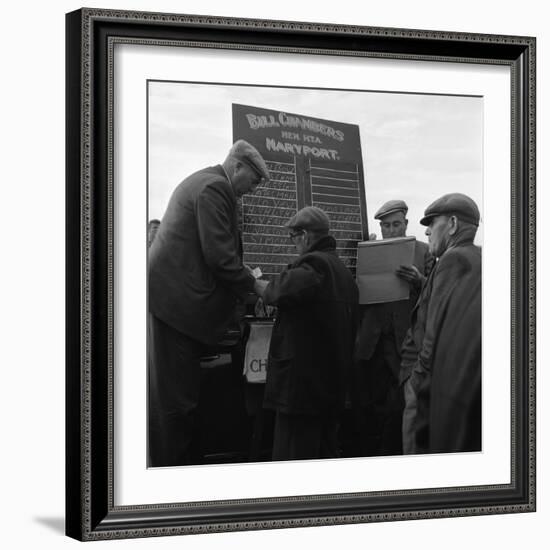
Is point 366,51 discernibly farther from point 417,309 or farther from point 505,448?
point 505,448

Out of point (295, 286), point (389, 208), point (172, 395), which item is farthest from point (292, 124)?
point (172, 395)

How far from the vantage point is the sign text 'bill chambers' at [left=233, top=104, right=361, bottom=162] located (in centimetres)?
403

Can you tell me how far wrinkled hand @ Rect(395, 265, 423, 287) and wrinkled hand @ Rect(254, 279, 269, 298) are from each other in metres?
0.52

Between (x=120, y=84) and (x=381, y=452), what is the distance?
63.8 inches

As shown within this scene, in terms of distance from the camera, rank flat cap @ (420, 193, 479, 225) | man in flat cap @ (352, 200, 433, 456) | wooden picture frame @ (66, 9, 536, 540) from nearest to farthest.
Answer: wooden picture frame @ (66, 9, 536, 540), man in flat cap @ (352, 200, 433, 456), flat cap @ (420, 193, 479, 225)

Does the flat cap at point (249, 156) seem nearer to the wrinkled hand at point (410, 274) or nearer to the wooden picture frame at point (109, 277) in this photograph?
the wooden picture frame at point (109, 277)

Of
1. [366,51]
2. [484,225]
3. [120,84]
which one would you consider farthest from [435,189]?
[120,84]

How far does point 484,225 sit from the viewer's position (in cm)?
434

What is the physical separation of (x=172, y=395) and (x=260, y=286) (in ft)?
1.61

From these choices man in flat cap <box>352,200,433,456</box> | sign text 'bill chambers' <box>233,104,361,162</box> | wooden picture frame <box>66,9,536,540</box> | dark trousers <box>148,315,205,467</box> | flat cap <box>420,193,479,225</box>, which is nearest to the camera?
wooden picture frame <box>66,9,536,540</box>

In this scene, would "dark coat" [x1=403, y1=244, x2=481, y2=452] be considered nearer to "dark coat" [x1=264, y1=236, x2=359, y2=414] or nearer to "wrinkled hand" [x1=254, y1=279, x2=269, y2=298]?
"dark coat" [x1=264, y1=236, x2=359, y2=414]

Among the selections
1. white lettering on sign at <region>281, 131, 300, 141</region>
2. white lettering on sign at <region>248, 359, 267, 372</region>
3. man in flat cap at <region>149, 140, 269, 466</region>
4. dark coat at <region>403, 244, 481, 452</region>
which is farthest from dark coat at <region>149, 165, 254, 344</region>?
dark coat at <region>403, 244, 481, 452</region>

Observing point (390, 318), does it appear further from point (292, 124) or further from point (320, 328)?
point (292, 124)

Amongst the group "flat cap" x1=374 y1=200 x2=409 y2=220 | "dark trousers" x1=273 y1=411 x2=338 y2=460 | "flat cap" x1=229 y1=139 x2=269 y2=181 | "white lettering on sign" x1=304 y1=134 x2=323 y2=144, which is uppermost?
"white lettering on sign" x1=304 y1=134 x2=323 y2=144
